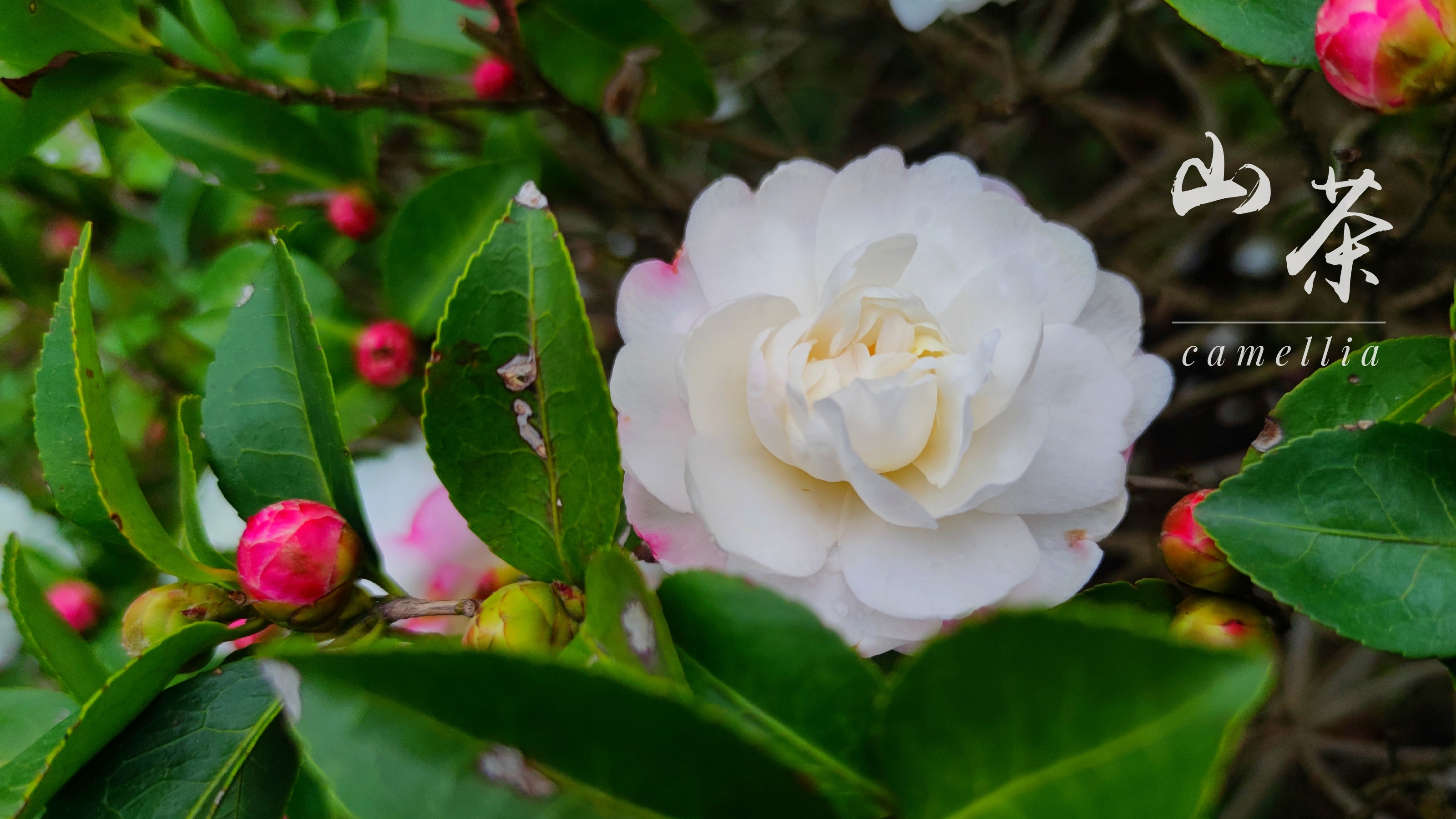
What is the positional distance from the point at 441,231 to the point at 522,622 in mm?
655

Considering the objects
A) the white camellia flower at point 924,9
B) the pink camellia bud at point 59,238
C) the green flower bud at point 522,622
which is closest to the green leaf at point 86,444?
the green flower bud at point 522,622

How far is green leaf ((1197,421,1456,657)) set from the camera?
0.54 m

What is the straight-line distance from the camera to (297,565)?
58cm

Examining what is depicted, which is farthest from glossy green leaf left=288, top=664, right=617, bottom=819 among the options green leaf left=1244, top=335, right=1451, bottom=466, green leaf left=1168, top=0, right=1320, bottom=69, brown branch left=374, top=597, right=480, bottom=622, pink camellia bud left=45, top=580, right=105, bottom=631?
pink camellia bud left=45, top=580, right=105, bottom=631

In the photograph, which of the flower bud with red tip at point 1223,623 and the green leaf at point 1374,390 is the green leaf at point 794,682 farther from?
the green leaf at point 1374,390

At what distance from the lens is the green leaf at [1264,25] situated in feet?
2.18

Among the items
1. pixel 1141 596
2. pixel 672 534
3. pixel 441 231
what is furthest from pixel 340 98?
pixel 1141 596

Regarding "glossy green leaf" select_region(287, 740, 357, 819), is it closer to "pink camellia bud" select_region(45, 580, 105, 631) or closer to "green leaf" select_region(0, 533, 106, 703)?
"green leaf" select_region(0, 533, 106, 703)

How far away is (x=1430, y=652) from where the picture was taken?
520 millimetres

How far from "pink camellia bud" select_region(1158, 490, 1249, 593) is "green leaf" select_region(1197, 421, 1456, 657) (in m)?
0.04

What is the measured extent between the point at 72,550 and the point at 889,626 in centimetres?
128

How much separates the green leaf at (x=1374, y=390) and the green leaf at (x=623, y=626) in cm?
41

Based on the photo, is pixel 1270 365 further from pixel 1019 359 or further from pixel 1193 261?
pixel 1019 359

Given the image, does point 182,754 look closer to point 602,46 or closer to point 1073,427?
point 1073,427
